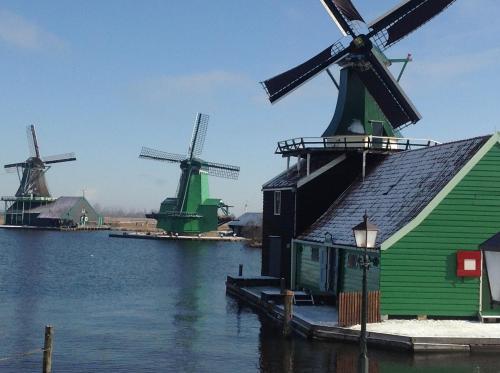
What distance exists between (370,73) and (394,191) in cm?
1100

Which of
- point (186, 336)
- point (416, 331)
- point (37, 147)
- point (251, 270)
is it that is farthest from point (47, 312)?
point (37, 147)

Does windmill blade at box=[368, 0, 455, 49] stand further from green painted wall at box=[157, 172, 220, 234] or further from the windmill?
green painted wall at box=[157, 172, 220, 234]

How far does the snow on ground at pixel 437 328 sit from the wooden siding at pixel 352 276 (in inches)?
75.3

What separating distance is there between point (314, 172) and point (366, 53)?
26.7 ft

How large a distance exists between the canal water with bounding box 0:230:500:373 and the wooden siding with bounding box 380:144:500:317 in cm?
357

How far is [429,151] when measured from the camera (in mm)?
30094

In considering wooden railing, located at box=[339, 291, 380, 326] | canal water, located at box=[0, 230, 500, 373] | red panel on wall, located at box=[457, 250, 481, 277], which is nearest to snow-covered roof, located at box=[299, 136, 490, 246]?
red panel on wall, located at box=[457, 250, 481, 277]

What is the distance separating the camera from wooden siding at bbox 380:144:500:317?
25172 mm

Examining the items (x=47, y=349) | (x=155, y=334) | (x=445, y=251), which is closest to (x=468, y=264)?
(x=445, y=251)

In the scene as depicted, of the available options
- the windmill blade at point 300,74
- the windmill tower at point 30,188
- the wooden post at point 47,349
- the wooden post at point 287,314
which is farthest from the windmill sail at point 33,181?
the wooden post at point 47,349

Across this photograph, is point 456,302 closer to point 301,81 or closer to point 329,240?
point 329,240

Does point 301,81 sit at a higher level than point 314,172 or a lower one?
higher

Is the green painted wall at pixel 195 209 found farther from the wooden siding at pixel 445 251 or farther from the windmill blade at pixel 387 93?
the wooden siding at pixel 445 251

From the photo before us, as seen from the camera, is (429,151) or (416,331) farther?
(429,151)
